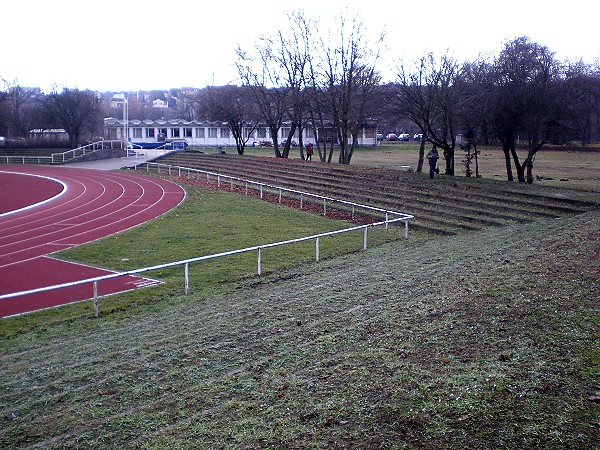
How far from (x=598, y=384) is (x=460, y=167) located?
45.7 meters

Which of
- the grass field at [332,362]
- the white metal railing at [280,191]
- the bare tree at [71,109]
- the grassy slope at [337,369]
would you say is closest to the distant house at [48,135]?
the bare tree at [71,109]

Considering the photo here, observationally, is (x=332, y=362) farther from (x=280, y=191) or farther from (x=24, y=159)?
(x=24, y=159)

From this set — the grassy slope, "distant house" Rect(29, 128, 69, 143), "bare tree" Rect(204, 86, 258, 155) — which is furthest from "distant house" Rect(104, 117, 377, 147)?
the grassy slope

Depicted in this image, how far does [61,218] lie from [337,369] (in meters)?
22.7

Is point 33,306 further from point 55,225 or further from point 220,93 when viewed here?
point 220,93

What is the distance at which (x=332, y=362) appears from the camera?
25.1 ft

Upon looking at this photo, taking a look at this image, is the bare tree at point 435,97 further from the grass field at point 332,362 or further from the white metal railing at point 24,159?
the white metal railing at point 24,159

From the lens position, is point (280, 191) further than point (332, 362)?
Yes

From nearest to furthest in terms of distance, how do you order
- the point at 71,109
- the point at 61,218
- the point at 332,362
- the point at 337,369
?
the point at 337,369, the point at 332,362, the point at 61,218, the point at 71,109

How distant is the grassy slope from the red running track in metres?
3.41

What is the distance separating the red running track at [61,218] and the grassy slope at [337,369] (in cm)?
341

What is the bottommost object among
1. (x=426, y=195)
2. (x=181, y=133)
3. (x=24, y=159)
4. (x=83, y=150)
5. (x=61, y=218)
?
(x=61, y=218)

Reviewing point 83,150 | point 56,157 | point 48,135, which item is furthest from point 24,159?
point 48,135

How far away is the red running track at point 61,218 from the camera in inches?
605
